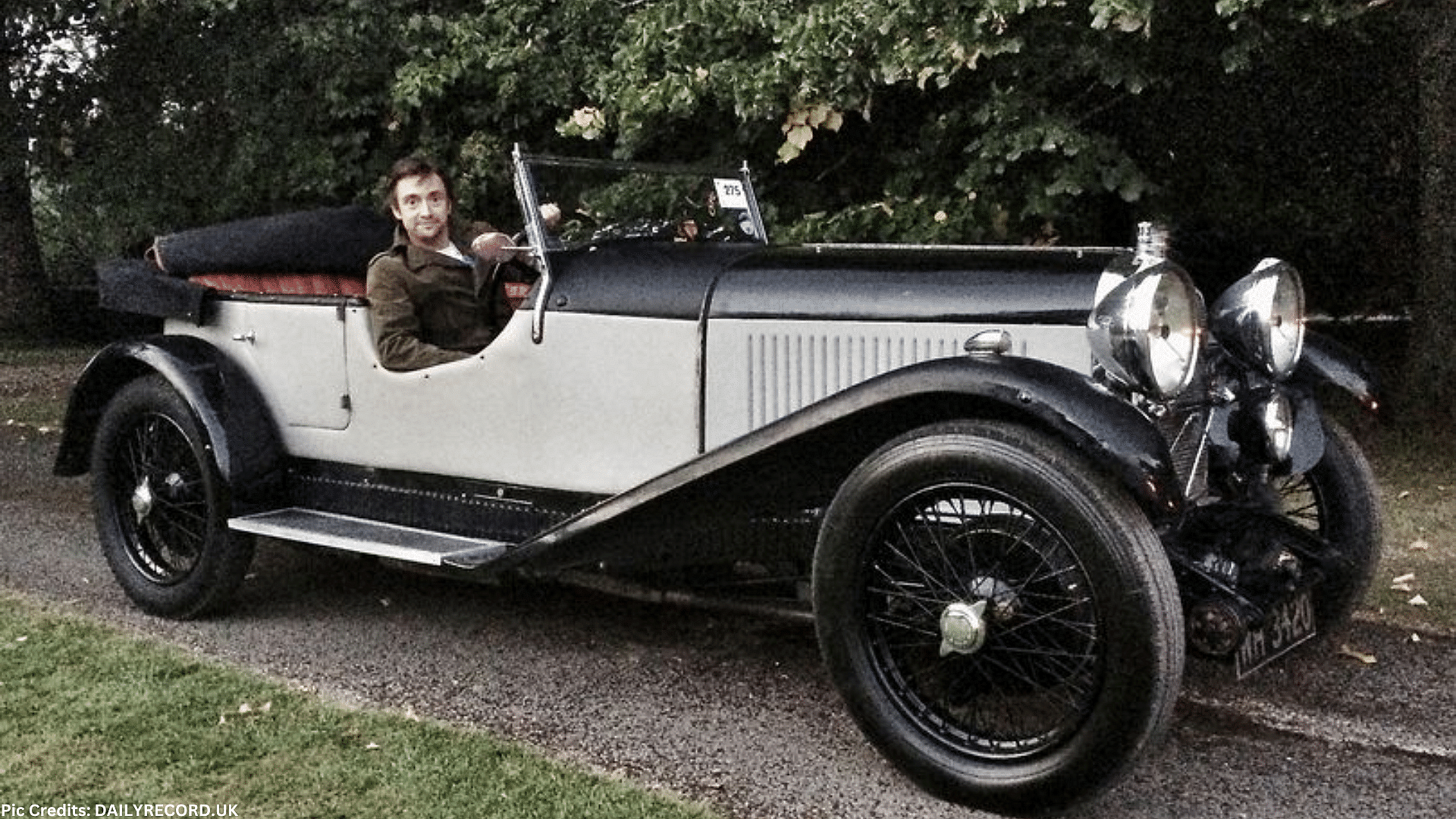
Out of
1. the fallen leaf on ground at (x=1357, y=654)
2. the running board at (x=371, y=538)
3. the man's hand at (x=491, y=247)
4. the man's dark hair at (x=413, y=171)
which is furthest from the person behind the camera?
the man's dark hair at (x=413, y=171)

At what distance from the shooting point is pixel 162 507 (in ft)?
15.3

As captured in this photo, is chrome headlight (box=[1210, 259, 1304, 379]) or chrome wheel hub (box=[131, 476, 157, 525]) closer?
chrome headlight (box=[1210, 259, 1304, 379])

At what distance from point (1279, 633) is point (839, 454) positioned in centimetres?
110

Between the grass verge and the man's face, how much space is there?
1.52 metres

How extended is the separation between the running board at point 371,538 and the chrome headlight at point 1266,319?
208 cm

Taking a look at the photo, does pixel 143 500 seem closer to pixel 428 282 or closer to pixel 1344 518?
pixel 428 282

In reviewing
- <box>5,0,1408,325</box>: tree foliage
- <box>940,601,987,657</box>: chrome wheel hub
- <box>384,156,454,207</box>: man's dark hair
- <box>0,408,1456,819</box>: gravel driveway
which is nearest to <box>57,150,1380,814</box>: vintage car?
<box>940,601,987,657</box>: chrome wheel hub

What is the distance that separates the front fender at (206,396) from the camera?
443cm

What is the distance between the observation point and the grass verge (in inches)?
121

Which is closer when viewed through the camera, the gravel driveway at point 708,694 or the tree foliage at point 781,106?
the gravel driveway at point 708,694

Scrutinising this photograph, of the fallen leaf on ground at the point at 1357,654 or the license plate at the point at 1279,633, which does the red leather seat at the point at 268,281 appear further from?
the fallen leaf on ground at the point at 1357,654

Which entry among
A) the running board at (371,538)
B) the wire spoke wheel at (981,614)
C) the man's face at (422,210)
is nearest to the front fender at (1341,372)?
the wire spoke wheel at (981,614)

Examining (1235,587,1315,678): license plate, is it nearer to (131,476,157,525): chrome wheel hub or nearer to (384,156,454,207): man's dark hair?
(384,156,454,207): man's dark hair

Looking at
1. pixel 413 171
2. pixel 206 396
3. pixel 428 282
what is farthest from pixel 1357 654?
pixel 206 396
